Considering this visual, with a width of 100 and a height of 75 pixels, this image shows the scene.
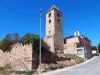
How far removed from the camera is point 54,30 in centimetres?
4244

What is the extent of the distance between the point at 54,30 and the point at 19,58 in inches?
793

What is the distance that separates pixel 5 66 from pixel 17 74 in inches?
316

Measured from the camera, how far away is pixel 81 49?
40344 mm

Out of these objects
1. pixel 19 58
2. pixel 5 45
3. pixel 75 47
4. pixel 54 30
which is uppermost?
pixel 54 30

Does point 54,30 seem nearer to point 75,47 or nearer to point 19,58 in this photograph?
point 75,47

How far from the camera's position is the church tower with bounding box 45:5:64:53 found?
41.9 m

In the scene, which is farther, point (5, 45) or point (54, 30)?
point (54, 30)

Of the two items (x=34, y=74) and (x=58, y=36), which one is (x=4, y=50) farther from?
(x=58, y=36)

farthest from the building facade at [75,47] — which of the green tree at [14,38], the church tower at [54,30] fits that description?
the green tree at [14,38]

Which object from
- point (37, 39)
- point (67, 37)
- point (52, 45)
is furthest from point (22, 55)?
point (67, 37)

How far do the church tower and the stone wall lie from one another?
1680 centimetres

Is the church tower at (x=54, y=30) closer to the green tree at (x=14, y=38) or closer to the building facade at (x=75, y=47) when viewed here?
the building facade at (x=75, y=47)

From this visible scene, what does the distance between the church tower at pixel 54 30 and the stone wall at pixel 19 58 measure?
16797 mm

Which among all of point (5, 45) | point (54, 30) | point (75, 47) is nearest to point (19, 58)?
point (5, 45)
